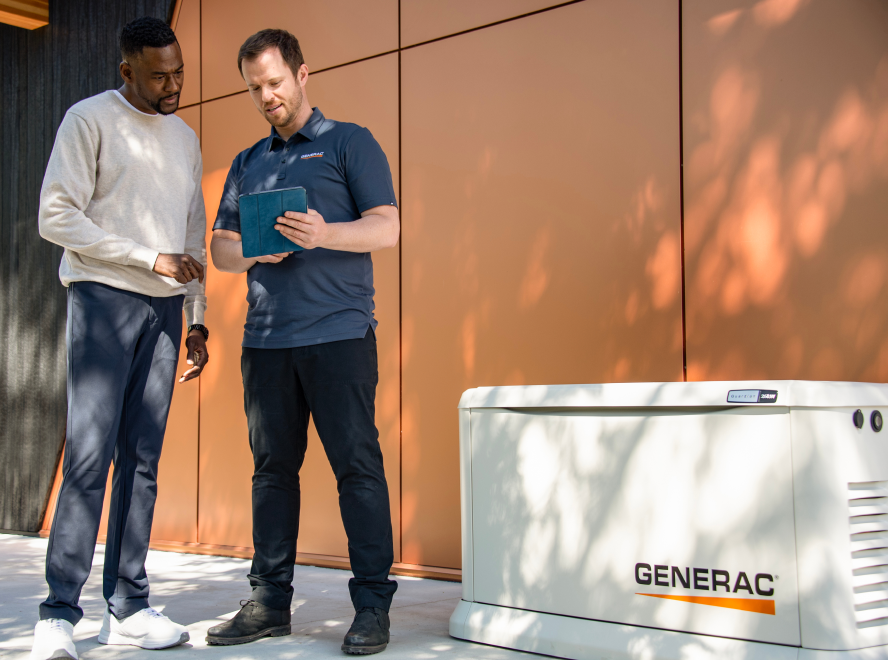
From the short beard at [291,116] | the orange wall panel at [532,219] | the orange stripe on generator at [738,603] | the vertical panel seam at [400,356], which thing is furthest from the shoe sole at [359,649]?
the short beard at [291,116]

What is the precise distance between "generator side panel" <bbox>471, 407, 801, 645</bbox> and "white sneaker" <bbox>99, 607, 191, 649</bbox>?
820mm

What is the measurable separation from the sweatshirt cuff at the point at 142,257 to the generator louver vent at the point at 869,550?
1.75m

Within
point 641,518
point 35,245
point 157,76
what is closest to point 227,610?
point 641,518

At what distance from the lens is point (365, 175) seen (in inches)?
83.5

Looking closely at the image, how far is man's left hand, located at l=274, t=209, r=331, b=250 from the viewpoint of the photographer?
188cm

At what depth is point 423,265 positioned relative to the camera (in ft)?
10.8

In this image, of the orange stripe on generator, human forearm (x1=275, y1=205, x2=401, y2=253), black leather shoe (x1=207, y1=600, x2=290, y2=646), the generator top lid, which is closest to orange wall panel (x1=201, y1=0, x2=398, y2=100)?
human forearm (x1=275, y1=205, x2=401, y2=253)

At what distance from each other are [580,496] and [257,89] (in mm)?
1397

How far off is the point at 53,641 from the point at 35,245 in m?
3.62

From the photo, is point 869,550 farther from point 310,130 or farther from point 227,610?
point 227,610

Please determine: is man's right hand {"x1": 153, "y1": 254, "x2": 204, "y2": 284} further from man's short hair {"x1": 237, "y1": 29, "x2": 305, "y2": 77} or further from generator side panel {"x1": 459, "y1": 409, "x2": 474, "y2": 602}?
generator side panel {"x1": 459, "y1": 409, "x2": 474, "y2": 602}

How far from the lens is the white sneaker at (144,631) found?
2.01 m

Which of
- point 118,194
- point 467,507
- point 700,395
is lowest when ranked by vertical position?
point 467,507

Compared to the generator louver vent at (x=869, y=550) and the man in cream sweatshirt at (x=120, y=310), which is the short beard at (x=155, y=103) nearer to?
the man in cream sweatshirt at (x=120, y=310)
